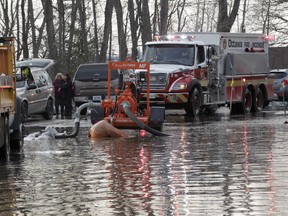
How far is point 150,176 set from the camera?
13.8 meters

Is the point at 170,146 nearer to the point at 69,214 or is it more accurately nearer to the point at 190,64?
the point at 69,214

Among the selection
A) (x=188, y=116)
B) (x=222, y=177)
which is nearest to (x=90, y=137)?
(x=222, y=177)

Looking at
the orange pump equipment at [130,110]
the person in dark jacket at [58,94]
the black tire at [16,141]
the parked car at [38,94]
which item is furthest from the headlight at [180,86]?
the black tire at [16,141]

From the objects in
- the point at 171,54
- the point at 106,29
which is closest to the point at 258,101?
the point at 171,54

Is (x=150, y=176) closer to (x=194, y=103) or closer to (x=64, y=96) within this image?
(x=194, y=103)

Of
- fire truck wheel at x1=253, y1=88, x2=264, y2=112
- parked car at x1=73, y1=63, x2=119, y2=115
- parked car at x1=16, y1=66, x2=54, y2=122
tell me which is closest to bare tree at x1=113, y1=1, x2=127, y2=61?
parked car at x1=73, y1=63, x2=119, y2=115

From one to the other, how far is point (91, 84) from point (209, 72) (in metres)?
4.85

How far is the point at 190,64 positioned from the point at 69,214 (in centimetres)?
2159

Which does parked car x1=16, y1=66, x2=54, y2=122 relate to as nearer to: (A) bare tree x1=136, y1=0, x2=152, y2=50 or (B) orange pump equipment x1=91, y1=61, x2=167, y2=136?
(B) orange pump equipment x1=91, y1=61, x2=167, y2=136

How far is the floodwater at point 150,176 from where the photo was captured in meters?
10.8

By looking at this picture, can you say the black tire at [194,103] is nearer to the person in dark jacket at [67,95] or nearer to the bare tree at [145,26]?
the person in dark jacket at [67,95]

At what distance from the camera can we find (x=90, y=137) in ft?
71.6

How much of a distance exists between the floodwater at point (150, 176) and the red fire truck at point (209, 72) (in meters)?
8.81

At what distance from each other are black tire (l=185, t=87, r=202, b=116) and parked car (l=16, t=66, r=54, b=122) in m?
4.34
